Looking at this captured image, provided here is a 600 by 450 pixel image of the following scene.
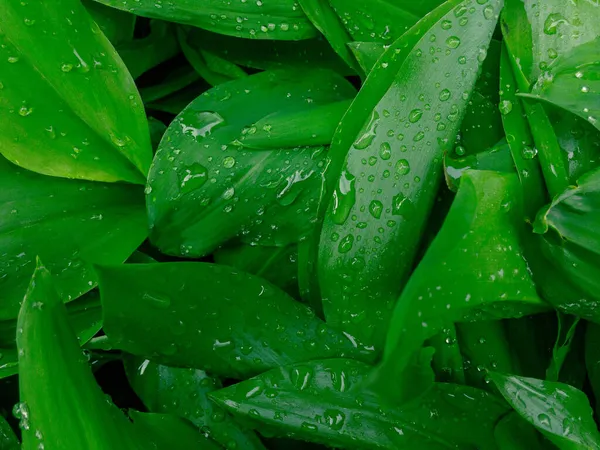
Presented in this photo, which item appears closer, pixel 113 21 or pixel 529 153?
pixel 529 153

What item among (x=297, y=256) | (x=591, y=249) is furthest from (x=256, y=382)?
(x=591, y=249)

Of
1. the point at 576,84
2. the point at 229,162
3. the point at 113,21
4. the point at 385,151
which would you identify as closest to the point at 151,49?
the point at 113,21

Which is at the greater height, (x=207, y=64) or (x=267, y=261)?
(x=207, y=64)

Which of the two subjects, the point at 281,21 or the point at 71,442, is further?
the point at 281,21

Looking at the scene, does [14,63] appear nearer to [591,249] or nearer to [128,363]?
[128,363]

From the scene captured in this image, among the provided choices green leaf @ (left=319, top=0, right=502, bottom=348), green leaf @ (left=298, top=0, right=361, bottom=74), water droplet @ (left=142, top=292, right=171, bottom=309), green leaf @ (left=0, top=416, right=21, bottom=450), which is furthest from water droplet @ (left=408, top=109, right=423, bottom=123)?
green leaf @ (left=0, top=416, right=21, bottom=450)

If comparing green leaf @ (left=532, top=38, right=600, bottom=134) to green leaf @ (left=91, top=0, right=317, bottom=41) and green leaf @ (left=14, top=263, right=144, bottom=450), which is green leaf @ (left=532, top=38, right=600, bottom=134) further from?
green leaf @ (left=14, top=263, right=144, bottom=450)

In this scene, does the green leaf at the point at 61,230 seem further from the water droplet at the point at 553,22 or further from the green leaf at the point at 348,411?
the water droplet at the point at 553,22

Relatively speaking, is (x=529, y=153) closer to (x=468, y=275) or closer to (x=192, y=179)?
(x=468, y=275)
